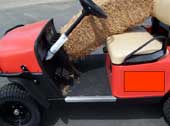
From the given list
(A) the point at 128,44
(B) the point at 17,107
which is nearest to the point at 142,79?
(A) the point at 128,44

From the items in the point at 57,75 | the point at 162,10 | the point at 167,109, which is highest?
the point at 162,10

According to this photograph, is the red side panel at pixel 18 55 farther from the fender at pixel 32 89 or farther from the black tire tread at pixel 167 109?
the black tire tread at pixel 167 109

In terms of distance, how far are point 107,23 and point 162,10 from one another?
1.67ft

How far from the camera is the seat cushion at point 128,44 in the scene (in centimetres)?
316

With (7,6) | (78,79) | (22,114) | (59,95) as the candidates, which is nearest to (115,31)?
(78,79)

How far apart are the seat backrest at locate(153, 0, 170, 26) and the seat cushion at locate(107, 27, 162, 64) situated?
194 millimetres

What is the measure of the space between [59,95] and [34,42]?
0.49 m

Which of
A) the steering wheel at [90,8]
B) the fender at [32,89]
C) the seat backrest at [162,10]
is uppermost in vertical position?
the steering wheel at [90,8]

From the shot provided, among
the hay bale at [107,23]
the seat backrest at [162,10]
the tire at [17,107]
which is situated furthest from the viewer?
the hay bale at [107,23]

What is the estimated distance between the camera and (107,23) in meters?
3.67

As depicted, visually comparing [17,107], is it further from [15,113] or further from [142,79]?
[142,79]

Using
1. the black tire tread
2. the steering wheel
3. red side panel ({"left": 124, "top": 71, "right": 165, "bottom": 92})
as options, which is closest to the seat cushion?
red side panel ({"left": 124, "top": 71, "right": 165, "bottom": 92})

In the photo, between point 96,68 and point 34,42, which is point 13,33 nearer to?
point 34,42

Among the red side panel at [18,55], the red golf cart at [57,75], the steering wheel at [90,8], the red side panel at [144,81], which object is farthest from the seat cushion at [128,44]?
the red side panel at [18,55]
